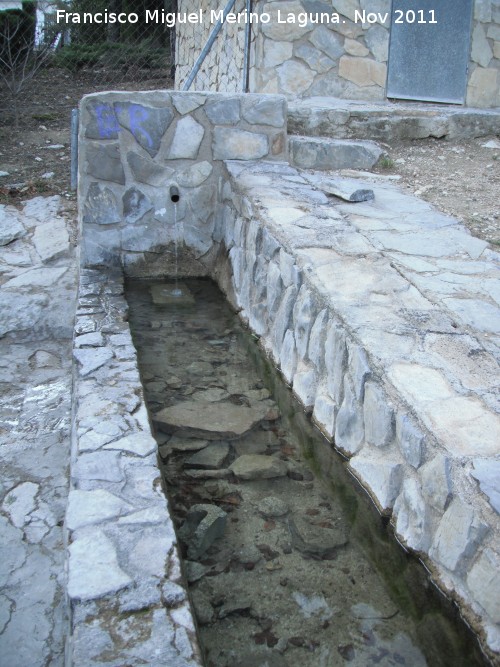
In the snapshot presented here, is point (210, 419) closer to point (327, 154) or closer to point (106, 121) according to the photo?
point (106, 121)

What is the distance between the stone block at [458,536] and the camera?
6.12ft

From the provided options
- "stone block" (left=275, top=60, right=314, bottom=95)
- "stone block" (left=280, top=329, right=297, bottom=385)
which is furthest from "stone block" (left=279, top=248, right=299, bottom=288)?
"stone block" (left=275, top=60, right=314, bottom=95)

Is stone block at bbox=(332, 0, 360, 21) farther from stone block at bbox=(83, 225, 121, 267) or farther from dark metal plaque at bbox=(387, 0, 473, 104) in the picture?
stone block at bbox=(83, 225, 121, 267)

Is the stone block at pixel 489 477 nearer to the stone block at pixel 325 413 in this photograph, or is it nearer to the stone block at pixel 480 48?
the stone block at pixel 325 413

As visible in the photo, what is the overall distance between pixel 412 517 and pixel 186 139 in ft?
10.6

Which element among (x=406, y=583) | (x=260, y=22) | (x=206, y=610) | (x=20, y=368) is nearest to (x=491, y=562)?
(x=406, y=583)

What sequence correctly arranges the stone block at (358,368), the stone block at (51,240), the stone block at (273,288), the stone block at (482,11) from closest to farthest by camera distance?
the stone block at (358,368) < the stone block at (273,288) < the stone block at (51,240) < the stone block at (482,11)

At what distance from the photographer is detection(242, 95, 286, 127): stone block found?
4.79 meters

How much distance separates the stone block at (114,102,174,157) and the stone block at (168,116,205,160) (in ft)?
0.28

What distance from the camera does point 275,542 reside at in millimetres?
2510

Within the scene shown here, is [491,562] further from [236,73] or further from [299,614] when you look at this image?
[236,73]

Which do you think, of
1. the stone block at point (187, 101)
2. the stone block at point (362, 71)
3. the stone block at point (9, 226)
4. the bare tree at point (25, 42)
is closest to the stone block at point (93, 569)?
the stone block at point (187, 101)

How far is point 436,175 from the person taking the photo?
198 inches

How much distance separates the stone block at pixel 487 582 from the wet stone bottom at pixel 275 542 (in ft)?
0.55
